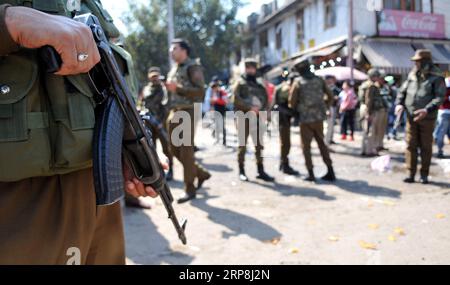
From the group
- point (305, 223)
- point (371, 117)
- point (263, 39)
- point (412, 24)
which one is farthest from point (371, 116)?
point (412, 24)

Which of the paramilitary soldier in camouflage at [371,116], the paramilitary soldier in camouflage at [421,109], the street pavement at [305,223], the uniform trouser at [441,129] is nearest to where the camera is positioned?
the street pavement at [305,223]

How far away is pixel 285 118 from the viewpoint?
6172mm

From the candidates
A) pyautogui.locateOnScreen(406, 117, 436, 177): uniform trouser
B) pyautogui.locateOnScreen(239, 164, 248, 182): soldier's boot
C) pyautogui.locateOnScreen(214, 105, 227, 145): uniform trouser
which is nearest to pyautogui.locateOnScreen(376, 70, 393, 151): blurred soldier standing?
pyautogui.locateOnScreen(406, 117, 436, 177): uniform trouser

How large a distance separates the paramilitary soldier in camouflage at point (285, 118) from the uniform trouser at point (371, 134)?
72.3 inches

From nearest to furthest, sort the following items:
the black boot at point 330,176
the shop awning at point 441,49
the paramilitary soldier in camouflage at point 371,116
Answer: the shop awning at point 441,49 < the black boot at point 330,176 < the paramilitary soldier in camouflage at point 371,116

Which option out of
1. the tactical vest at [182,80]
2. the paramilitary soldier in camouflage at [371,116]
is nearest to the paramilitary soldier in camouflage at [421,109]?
the paramilitary soldier in camouflage at [371,116]

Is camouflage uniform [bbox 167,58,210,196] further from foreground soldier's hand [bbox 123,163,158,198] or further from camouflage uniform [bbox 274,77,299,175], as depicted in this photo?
foreground soldier's hand [bbox 123,163,158,198]

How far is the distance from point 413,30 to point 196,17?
2100 cm

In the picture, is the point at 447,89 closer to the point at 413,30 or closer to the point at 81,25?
the point at 413,30

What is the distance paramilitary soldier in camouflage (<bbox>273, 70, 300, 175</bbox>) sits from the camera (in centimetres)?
605

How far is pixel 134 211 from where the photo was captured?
170 inches

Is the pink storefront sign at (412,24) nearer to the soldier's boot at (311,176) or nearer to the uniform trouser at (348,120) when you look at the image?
the soldier's boot at (311,176)

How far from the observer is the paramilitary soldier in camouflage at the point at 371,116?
6918 millimetres

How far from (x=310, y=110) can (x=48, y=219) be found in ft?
15.3
